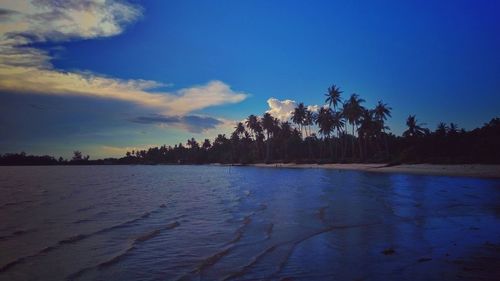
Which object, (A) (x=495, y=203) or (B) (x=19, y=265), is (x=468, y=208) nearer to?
(A) (x=495, y=203)

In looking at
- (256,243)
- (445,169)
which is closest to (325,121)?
(445,169)

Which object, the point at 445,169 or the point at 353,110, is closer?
the point at 445,169

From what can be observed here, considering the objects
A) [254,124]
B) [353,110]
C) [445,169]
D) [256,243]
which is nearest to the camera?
[256,243]

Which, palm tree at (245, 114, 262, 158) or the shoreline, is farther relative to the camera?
palm tree at (245, 114, 262, 158)

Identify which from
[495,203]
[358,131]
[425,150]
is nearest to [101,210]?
[495,203]

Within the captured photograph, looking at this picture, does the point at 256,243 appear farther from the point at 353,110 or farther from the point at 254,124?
the point at 254,124

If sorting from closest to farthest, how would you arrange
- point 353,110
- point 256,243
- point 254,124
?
point 256,243 → point 353,110 → point 254,124

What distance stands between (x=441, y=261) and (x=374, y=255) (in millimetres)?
1616

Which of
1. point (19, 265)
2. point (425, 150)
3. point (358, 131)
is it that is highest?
point (358, 131)

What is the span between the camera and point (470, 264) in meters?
9.23

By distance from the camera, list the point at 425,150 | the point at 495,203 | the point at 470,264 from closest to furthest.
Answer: the point at 470,264 < the point at 495,203 < the point at 425,150

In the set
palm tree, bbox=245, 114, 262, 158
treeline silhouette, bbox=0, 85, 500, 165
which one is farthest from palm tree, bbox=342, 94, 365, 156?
palm tree, bbox=245, 114, 262, 158

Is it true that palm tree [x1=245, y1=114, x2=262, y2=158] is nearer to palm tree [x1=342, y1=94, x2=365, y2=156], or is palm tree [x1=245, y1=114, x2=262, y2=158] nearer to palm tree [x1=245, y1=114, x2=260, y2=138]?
palm tree [x1=245, y1=114, x2=260, y2=138]

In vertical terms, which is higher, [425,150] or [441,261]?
[425,150]
